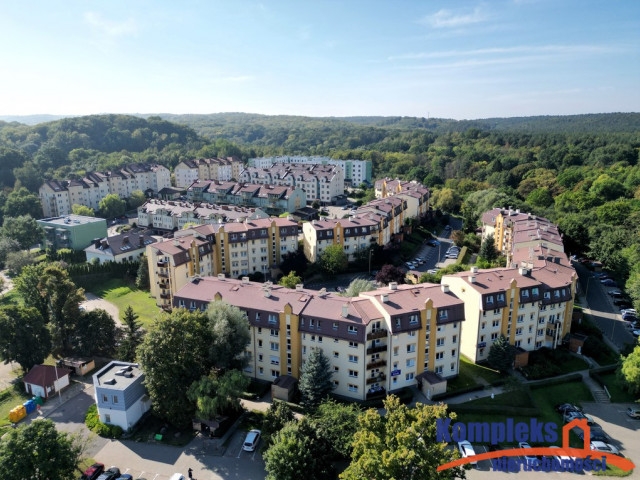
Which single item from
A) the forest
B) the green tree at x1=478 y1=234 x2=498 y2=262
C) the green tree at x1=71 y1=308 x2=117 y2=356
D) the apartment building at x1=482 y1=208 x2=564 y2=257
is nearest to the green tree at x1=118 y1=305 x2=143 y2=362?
the green tree at x1=71 y1=308 x2=117 y2=356

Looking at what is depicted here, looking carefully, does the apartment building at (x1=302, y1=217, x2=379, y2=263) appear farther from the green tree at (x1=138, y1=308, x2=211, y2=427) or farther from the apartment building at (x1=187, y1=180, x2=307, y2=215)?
the green tree at (x1=138, y1=308, x2=211, y2=427)

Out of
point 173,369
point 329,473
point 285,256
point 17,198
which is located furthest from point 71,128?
point 329,473

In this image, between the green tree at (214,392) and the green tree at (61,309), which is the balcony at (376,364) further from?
the green tree at (61,309)

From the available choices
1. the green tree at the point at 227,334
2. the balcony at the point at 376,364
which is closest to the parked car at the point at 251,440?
the green tree at the point at 227,334

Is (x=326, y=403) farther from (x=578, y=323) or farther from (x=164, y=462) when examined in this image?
(x=578, y=323)

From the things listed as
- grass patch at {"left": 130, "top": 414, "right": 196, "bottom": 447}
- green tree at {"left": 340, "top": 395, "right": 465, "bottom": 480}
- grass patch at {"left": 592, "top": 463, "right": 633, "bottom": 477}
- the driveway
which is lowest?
grass patch at {"left": 592, "top": 463, "right": 633, "bottom": 477}
